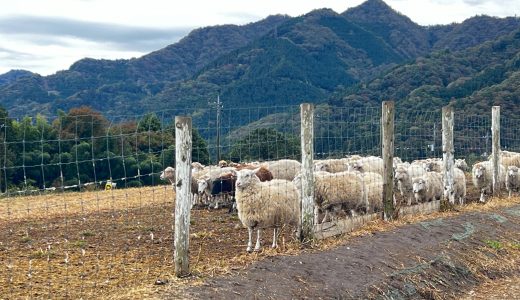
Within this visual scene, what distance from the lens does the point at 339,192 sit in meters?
14.7

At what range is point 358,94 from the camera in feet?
287

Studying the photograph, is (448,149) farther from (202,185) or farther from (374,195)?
(202,185)

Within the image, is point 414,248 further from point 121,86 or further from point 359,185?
point 121,86

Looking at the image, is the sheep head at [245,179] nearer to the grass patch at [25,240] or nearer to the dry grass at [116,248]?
the dry grass at [116,248]

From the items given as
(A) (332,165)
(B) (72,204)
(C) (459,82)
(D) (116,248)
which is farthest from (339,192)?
(C) (459,82)

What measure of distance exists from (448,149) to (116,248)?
8.83 meters

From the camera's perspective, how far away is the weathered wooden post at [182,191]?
8898 mm

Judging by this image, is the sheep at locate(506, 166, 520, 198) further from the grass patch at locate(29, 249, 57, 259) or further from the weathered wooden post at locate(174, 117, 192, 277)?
the grass patch at locate(29, 249, 57, 259)

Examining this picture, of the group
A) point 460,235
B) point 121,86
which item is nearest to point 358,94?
point 460,235

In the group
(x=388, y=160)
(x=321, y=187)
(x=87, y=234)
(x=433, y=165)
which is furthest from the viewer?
(x=433, y=165)

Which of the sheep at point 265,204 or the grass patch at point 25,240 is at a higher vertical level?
the sheep at point 265,204

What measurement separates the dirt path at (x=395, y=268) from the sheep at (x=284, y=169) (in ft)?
16.9

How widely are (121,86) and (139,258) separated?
16123 cm

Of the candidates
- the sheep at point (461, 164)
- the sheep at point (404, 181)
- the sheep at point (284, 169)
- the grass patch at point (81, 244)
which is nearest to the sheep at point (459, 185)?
the sheep at point (404, 181)
